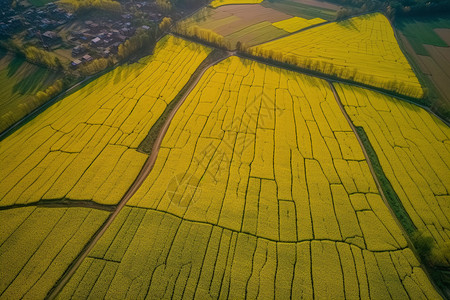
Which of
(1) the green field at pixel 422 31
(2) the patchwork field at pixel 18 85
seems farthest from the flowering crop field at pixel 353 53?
(2) the patchwork field at pixel 18 85

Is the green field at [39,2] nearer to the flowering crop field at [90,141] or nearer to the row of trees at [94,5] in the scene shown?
the row of trees at [94,5]

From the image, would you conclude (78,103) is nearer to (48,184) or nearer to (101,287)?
(48,184)

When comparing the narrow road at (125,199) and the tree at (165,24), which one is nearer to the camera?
the narrow road at (125,199)

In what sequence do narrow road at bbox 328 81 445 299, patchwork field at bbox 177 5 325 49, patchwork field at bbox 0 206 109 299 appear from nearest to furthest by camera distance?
patchwork field at bbox 0 206 109 299
narrow road at bbox 328 81 445 299
patchwork field at bbox 177 5 325 49

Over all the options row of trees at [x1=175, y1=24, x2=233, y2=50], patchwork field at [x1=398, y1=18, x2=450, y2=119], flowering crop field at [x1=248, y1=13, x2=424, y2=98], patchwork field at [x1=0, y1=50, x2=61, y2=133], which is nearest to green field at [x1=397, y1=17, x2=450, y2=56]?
patchwork field at [x1=398, y1=18, x2=450, y2=119]

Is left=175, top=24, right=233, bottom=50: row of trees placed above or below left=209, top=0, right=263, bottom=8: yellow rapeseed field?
below

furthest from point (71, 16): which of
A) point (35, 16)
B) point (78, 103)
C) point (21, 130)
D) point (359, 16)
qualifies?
point (359, 16)

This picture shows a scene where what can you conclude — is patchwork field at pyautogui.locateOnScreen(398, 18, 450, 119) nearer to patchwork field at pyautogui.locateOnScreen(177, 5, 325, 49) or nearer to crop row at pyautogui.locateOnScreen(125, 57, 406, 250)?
crop row at pyautogui.locateOnScreen(125, 57, 406, 250)
